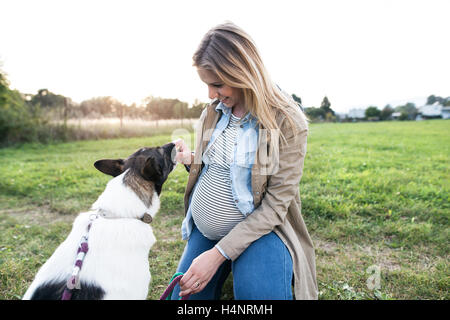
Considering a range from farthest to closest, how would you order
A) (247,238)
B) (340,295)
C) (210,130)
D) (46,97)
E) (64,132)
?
(46,97) < (64,132) < (340,295) < (210,130) < (247,238)

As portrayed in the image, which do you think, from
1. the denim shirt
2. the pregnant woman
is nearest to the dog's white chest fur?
the pregnant woman

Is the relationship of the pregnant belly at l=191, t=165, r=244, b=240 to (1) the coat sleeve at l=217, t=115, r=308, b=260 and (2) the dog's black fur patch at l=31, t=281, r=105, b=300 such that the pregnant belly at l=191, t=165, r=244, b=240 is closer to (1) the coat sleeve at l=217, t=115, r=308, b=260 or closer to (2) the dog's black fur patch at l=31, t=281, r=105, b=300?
(1) the coat sleeve at l=217, t=115, r=308, b=260

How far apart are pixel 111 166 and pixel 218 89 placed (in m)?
1.09

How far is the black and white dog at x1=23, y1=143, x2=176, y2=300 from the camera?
1.60m

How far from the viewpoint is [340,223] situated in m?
3.76

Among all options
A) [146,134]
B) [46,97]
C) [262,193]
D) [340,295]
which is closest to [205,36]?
→ [262,193]

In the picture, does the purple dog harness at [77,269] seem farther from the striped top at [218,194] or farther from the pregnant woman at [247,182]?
the striped top at [218,194]

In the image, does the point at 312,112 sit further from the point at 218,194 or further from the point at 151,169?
the point at 151,169

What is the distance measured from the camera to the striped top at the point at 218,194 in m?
2.05

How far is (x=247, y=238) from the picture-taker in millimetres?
1903

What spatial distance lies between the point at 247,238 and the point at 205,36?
4.42ft

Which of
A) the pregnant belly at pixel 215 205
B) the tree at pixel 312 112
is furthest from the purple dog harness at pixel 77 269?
the tree at pixel 312 112

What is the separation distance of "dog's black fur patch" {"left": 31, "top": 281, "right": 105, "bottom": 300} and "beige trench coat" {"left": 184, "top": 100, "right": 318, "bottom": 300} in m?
0.76

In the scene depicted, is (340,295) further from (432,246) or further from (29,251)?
(29,251)
